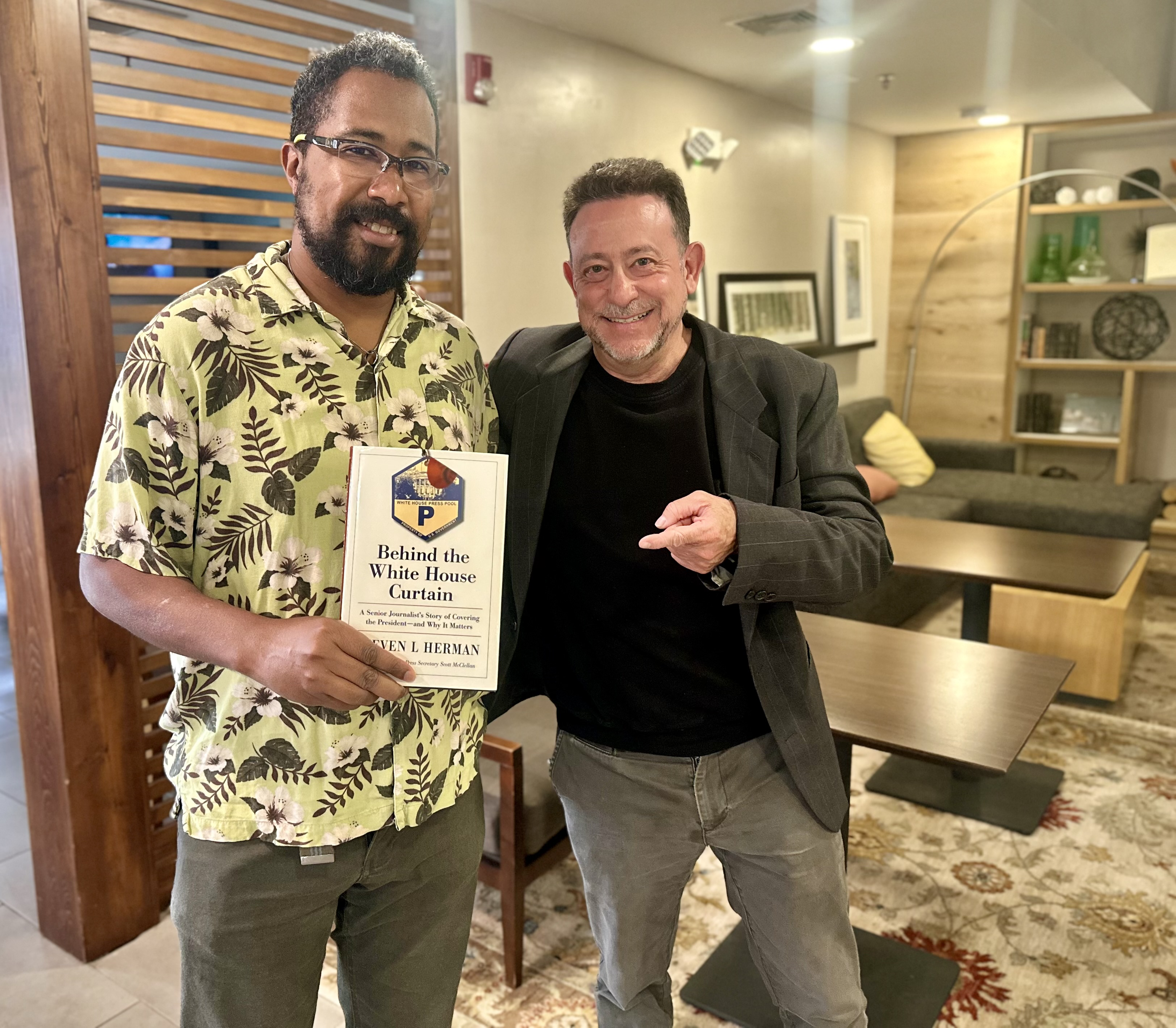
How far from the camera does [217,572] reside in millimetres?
1190

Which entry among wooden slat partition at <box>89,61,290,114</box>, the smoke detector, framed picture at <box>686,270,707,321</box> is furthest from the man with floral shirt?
framed picture at <box>686,270,707,321</box>

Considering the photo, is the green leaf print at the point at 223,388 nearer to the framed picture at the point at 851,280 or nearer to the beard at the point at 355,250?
the beard at the point at 355,250

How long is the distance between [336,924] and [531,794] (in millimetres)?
834

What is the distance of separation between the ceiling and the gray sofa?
64.3 inches

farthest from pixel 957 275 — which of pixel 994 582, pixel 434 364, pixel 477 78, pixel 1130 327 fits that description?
pixel 434 364

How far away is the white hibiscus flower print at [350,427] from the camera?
4.02ft

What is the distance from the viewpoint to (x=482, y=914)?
2.49 metres

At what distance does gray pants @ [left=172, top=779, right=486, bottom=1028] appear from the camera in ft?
4.00

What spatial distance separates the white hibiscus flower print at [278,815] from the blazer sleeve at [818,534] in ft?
2.05

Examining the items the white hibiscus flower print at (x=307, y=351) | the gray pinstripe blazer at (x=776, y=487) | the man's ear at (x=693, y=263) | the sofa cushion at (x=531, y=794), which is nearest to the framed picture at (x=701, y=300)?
the sofa cushion at (x=531, y=794)

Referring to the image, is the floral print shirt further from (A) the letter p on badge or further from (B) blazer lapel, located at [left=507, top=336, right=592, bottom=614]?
(B) blazer lapel, located at [left=507, top=336, right=592, bottom=614]

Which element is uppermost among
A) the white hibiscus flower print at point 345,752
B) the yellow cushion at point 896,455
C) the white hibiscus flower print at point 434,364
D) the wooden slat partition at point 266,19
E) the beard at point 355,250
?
the wooden slat partition at point 266,19

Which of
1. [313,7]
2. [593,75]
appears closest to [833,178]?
[593,75]

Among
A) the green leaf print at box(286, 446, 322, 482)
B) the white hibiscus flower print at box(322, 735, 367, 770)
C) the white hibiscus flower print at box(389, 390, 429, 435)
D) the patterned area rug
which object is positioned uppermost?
the white hibiscus flower print at box(389, 390, 429, 435)
